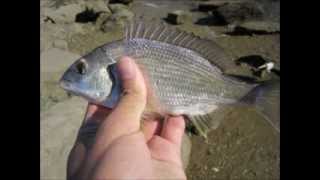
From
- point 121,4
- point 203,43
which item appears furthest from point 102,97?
point 121,4

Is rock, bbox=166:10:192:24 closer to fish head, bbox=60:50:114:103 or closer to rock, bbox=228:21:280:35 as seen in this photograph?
rock, bbox=228:21:280:35

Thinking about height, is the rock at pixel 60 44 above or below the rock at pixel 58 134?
above

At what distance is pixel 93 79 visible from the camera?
9.06 ft

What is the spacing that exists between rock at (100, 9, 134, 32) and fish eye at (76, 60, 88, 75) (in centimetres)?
557

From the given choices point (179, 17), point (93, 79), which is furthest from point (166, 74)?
point (179, 17)

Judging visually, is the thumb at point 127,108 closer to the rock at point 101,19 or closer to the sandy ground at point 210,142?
the sandy ground at point 210,142

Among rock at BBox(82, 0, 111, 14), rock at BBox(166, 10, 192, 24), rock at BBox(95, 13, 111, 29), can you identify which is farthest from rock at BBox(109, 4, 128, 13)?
rock at BBox(166, 10, 192, 24)

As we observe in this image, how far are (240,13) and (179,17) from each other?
0.94m

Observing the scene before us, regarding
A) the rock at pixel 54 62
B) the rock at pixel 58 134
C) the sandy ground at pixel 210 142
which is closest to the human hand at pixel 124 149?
the rock at pixel 58 134

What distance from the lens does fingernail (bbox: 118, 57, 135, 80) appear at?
2.66m

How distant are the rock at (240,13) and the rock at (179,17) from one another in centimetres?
52

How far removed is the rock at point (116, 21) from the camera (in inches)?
329
